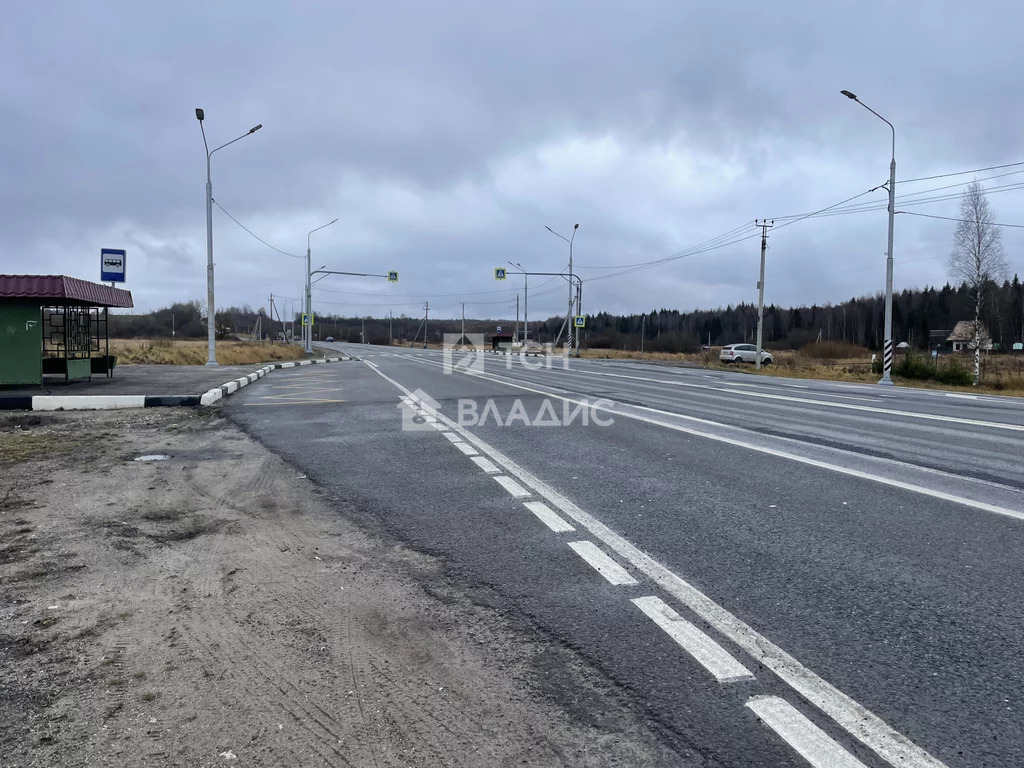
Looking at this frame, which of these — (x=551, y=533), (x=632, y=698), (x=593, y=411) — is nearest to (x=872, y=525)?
(x=551, y=533)

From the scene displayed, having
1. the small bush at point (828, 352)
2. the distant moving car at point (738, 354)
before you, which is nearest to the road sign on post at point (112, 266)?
the distant moving car at point (738, 354)

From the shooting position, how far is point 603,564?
14.2 feet

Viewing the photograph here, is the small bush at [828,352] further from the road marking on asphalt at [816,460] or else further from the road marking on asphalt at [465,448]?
the road marking on asphalt at [465,448]

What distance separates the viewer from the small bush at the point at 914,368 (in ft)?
106

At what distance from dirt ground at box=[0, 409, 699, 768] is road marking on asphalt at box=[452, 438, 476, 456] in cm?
310

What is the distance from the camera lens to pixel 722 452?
27.8 ft

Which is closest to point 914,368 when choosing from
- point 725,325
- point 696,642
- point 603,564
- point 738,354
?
point 738,354

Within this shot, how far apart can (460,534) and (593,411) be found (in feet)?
27.9

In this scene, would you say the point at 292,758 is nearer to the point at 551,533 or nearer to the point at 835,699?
the point at 835,699

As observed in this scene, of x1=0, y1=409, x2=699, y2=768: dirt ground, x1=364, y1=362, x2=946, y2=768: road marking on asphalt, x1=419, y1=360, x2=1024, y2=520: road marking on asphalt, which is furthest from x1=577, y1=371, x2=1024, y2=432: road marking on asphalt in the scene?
x1=0, y1=409, x2=699, y2=768: dirt ground

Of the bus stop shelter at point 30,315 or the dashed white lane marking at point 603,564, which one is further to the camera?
the bus stop shelter at point 30,315

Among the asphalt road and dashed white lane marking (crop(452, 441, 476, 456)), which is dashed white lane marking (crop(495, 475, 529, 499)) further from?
dashed white lane marking (crop(452, 441, 476, 456))

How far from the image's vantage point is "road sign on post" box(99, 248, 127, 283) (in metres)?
19.7

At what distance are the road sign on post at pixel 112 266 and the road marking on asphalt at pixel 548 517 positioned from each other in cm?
1846
